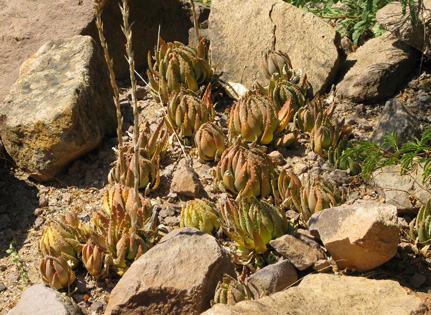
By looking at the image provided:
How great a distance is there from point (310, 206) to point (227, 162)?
73 cm

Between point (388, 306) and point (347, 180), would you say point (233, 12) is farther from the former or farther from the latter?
point (388, 306)

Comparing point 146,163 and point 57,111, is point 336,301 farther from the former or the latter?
point 57,111

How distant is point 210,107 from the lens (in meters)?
4.91

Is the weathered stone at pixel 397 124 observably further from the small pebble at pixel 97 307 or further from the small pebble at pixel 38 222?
the small pebble at pixel 38 222

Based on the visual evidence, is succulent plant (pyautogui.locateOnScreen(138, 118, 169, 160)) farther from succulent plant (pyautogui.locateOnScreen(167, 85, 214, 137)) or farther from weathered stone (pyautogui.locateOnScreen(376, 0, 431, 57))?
weathered stone (pyautogui.locateOnScreen(376, 0, 431, 57))

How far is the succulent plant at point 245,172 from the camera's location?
162 inches

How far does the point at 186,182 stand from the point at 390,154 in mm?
1530

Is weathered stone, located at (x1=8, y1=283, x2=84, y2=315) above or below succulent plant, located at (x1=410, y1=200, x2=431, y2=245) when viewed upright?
below

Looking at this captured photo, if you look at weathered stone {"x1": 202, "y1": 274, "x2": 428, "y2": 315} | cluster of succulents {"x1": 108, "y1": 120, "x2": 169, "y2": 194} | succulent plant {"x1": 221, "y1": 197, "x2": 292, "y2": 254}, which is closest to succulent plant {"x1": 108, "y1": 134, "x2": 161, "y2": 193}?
cluster of succulents {"x1": 108, "y1": 120, "x2": 169, "y2": 194}

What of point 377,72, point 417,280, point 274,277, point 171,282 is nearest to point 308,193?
point 274,277

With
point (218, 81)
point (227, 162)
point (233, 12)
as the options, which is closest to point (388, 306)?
point (227, 162)

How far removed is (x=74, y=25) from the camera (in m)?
5.65

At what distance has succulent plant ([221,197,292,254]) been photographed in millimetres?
3682

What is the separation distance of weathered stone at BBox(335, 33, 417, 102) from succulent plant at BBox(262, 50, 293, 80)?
0.53m
